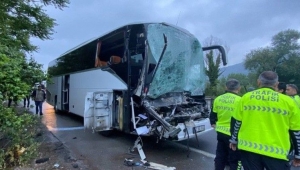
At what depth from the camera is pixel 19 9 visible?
9734 mm

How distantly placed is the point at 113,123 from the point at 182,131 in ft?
6.75

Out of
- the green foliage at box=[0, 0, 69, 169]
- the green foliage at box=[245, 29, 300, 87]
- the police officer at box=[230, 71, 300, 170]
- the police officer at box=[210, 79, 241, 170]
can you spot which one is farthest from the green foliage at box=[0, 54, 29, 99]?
the green foliage at box=[245, 29, 300, 87]

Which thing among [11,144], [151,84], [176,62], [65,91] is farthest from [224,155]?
[65,91]

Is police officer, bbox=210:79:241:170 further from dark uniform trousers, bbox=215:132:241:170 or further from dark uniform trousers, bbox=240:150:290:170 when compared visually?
dark uniform trousers, bbox=240:150:290:170

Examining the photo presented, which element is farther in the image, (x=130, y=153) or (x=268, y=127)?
(x=130, y=153)

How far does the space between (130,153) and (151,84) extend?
1.77 meters

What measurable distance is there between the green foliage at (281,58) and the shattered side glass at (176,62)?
1171 inches

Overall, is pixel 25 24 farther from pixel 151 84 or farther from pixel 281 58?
pixel 281 58

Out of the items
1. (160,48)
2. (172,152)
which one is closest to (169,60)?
(160,48)

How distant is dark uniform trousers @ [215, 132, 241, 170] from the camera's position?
389cm

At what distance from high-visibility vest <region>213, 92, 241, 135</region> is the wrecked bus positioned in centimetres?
129

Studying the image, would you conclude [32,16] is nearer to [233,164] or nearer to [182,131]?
[182,131]

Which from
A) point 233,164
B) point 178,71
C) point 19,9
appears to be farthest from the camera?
point 19,9

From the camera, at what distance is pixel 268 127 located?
2.75m
